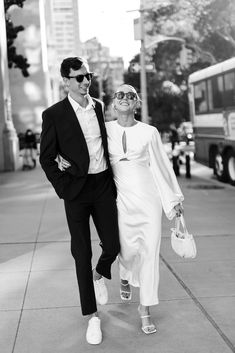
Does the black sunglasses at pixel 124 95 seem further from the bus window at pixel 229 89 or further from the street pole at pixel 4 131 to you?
the street pole at pixel 4 131

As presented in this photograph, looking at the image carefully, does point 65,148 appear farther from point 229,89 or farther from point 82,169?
point 229,89

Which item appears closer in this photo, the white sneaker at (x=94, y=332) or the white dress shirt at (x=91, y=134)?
the white sneaker at (x=94, y=332)

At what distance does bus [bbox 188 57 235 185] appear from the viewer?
1534 cm

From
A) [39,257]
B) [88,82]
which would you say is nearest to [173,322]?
[88,82]

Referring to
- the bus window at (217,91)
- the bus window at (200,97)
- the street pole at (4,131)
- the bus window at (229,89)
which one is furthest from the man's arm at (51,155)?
the street pole at (4,131)

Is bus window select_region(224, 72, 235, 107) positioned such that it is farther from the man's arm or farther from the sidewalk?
the man's arm

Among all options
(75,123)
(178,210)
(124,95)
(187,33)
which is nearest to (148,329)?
(178,210)

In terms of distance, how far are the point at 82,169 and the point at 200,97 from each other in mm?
14292

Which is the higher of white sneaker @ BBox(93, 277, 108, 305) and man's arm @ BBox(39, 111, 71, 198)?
man's arm @ BBox(39, 111, 71, 198)

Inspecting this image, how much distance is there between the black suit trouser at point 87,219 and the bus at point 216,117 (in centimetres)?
1085

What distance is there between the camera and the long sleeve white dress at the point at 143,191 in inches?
172

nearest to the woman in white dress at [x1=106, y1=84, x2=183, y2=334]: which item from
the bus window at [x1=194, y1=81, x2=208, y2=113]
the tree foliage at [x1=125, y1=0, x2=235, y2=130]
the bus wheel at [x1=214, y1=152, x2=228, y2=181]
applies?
the bus wheel at [x1=214, y1=152, x2=228, y2=181]

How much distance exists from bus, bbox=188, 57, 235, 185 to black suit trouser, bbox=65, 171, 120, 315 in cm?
1085

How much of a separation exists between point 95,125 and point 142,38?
25.4m
